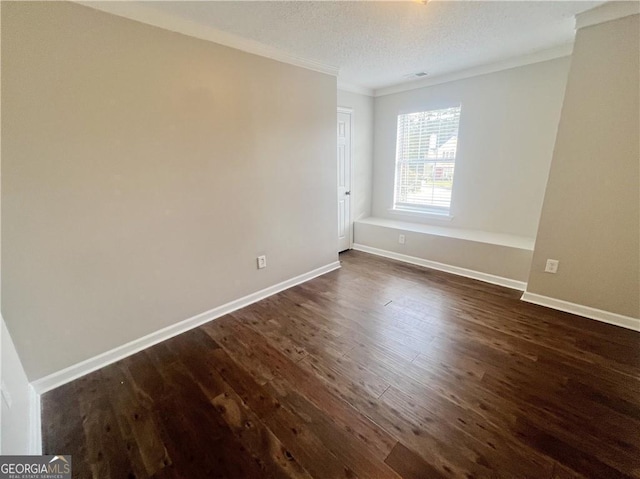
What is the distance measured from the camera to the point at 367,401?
167cm

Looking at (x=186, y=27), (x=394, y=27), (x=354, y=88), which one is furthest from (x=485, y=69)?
(x=186, y=27)

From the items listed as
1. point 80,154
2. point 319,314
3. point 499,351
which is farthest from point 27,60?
point 499,351

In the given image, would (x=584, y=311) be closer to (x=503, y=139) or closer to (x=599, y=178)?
(x=599, y=178)

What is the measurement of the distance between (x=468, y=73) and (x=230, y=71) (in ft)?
9.32

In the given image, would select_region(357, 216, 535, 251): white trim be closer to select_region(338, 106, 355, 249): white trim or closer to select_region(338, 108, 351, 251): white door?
select_region(338, 106, 355, 249): white trim

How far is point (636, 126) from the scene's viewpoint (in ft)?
6.80

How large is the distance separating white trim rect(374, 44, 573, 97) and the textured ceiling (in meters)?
0.08

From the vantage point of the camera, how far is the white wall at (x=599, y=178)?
6.82ft

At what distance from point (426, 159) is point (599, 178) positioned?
202 centimetres

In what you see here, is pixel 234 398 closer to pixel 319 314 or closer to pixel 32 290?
pixel 319 314

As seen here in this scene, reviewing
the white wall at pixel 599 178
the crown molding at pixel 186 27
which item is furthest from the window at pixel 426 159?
the crown molding at pixel 186 27

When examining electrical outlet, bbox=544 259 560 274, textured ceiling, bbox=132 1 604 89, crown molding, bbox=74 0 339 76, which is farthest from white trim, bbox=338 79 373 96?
electrical outlet, bbox=544 259 560 274

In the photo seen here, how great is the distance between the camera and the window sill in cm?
397

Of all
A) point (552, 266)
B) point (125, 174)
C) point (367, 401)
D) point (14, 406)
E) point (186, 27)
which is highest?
point (186, 27)
